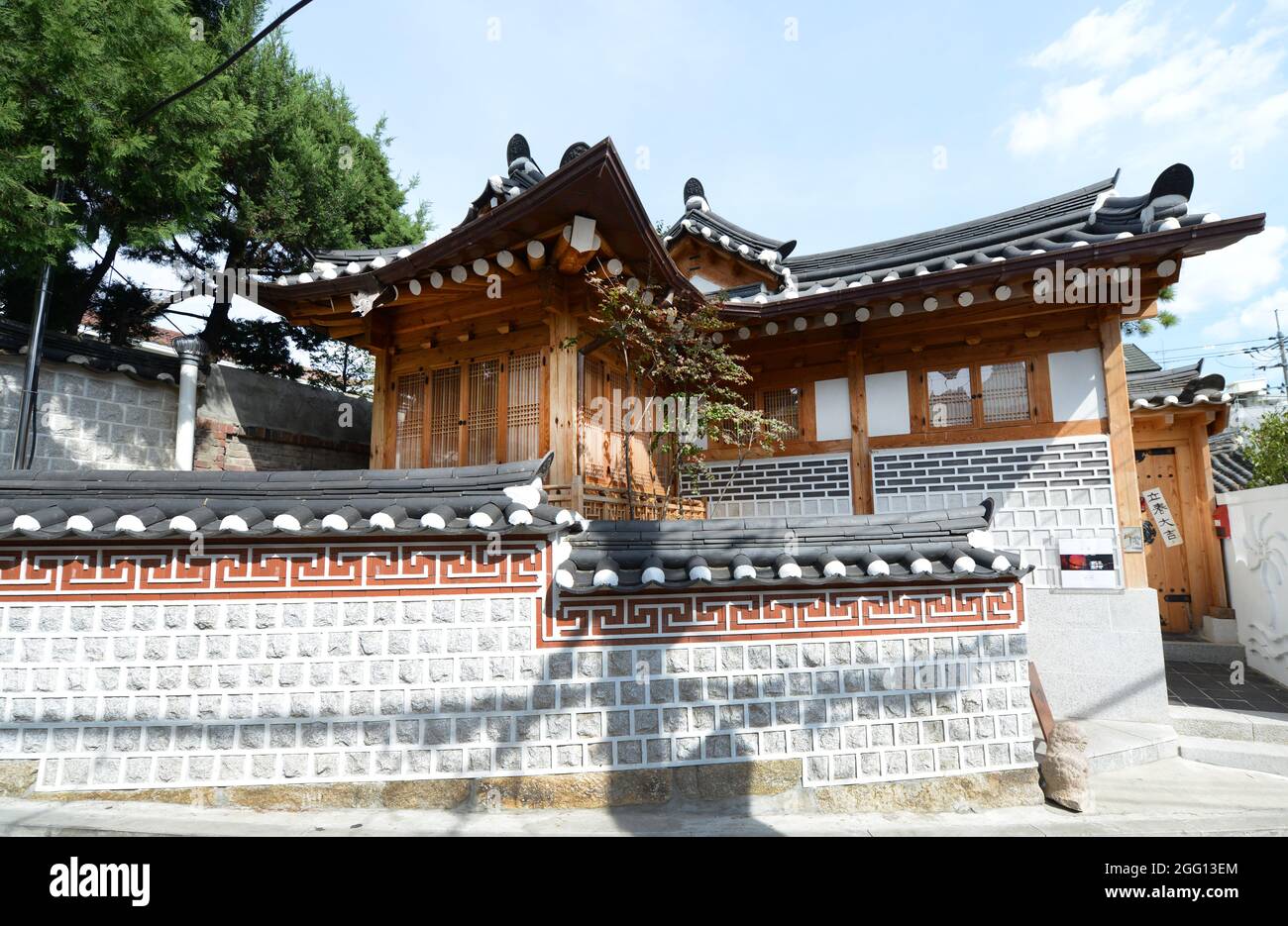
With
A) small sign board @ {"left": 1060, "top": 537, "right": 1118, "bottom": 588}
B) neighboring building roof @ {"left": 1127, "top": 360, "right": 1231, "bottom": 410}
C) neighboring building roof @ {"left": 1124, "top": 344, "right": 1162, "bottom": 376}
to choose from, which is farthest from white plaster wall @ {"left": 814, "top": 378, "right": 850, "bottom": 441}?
neighboring building roof @ {"left": 1124, "top": 344, "right": 1162, "bottom": 376}

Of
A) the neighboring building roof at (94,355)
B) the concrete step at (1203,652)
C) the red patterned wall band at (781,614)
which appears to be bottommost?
the concrete step at (1203,652)

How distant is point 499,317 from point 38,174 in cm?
453

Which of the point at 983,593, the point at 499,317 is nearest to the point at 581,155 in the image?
the point at 499,317

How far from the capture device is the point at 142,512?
14.2ft

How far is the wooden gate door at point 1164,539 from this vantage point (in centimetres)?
956

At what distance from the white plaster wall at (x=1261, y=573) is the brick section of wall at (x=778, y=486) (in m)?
4.94

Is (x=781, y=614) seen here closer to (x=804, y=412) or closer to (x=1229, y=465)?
(x=804, y=412)

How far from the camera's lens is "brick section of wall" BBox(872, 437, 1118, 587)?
6914 mm

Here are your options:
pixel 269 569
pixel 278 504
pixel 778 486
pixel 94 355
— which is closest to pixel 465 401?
pixel 278 504

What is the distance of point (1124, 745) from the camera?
5.85 m

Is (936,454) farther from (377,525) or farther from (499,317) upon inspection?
(377,525)

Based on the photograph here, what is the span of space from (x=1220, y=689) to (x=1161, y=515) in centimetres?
294

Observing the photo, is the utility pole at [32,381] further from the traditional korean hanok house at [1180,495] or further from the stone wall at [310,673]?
the traditional korean hanok house at [1180,495]

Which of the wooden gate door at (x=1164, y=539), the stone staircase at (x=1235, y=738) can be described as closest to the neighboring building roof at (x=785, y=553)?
the stone staircase at (x=1235, y=738)
